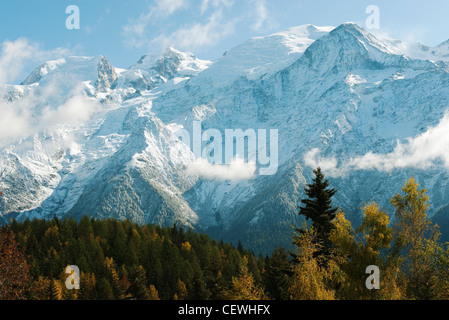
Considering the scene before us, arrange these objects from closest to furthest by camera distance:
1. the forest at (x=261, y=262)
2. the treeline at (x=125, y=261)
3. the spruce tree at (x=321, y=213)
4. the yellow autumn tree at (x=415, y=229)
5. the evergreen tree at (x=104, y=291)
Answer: the forest at (x=261, y=262)
the yellow autumn tree at (x=415, y=229)
the spruce tree at (x=321, y=213)
the evergreen tree at (x=104, y=291)
the treeline at (x=125, y=261)

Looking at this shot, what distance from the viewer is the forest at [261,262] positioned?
28062 millimetres

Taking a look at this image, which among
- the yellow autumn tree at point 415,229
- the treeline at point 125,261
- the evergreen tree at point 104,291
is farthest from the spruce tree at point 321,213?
the evergreen tree at point 104,291

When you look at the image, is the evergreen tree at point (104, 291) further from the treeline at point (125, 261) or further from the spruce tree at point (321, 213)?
the spruce tree at point (321, 213)

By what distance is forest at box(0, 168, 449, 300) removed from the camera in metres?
28.1

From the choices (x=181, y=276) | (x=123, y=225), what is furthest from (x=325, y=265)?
(x=123, y=225)

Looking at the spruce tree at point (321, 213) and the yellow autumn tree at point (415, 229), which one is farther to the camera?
the spruce tree at point (321, 213)

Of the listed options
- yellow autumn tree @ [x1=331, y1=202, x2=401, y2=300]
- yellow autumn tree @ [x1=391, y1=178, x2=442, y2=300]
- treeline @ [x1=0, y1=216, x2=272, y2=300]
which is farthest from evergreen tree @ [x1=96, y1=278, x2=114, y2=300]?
yellow autumn tree @ [x1=391, y1=178, x2=442, y2=300]

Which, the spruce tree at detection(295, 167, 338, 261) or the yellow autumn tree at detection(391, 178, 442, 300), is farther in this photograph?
the spruce tree at detection(295, 167, 338, 261)

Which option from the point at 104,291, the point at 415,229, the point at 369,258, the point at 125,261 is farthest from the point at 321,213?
the point at 125,261

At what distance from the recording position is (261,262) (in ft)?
431

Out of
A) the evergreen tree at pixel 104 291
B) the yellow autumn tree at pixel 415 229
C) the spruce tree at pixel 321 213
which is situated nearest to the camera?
the yellow autumn tree at pixel 415 229

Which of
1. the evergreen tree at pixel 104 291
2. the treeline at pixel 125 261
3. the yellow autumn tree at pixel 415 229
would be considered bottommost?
the evergreen tree at pixel 104 291

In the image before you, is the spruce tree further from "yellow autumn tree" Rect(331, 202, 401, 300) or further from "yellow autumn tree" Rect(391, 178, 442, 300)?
"yellow autumn tree" Rect(331, 202, 401, 300)

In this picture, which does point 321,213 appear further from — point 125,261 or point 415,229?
point 125,261
